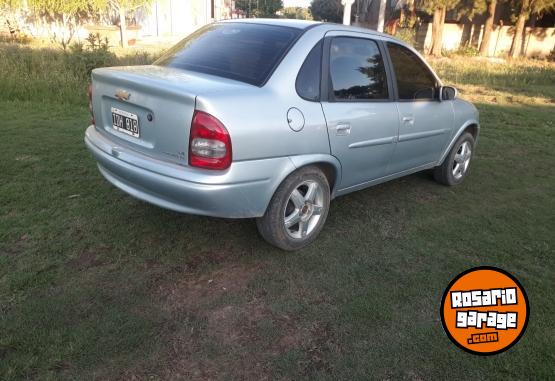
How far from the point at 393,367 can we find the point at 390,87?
2451 millimetres

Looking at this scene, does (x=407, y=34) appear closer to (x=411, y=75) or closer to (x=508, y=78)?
(x=508, y=78)

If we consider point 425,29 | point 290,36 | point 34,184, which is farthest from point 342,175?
point 425,29

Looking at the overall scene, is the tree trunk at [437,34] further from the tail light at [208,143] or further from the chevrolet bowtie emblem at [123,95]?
the tail light at [208,143]

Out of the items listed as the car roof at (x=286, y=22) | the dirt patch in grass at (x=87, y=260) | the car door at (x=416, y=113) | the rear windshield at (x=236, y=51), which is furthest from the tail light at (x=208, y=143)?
the car door at (x=416, y=113)

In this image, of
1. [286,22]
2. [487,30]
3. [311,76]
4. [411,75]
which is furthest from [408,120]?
[487,30]

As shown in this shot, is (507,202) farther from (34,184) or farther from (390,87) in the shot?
(34,184)

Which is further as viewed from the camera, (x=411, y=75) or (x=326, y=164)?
(x=411, y=75)

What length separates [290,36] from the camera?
3344 mm

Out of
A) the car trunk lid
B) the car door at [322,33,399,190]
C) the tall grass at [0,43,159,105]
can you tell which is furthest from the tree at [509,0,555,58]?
the car trunk lid

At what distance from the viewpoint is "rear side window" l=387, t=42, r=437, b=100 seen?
13.3ft

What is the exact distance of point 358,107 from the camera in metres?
3.56

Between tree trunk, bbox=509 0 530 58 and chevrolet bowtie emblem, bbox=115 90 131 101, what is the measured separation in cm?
2476

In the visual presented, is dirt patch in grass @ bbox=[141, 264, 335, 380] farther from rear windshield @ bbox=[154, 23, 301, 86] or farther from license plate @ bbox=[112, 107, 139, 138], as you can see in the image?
rear windshield @ bbox=[154, 23, 301, 86]

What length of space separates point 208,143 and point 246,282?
1.00 meters
